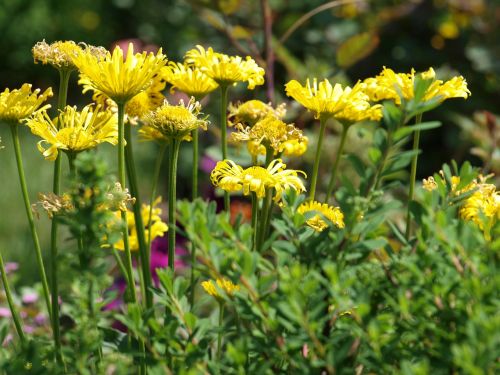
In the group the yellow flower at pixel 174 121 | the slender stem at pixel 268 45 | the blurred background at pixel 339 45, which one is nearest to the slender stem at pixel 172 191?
the yellow flower at pixel 174 121

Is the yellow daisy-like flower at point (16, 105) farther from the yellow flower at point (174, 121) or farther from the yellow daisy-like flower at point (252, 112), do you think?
the yellow daisy-like flower at point (252, 112)

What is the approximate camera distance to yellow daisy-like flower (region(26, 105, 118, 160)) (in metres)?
0.99

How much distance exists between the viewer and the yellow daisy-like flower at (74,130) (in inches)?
39.0

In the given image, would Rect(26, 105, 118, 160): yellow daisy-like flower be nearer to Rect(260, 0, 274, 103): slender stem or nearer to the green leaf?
the green leaf

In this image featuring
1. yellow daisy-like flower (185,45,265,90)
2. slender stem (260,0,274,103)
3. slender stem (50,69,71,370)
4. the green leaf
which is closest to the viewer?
slender stem (50,69,71,370)

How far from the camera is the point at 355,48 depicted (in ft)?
5.92

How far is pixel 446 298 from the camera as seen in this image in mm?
751

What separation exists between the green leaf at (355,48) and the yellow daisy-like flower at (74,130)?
0.83 meters

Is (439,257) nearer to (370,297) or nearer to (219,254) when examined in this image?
(370,297)

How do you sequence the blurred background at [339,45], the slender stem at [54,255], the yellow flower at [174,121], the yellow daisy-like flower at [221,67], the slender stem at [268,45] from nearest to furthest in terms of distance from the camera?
the slender stem at [54,255]
the yellow flower at [174,121]
the yellow daisy-like flower at [221,67]
the slender stem at [268,45]
the blurred background at [339,45]

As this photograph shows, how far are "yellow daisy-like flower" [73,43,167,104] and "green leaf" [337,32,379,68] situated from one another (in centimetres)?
88

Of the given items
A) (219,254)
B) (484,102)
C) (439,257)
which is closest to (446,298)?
(439,257)

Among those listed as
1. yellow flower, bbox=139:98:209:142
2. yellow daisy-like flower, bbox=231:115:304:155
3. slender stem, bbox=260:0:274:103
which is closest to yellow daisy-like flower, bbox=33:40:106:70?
yellow flower, bbox=139:98:209:142

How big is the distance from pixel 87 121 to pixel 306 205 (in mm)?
302
